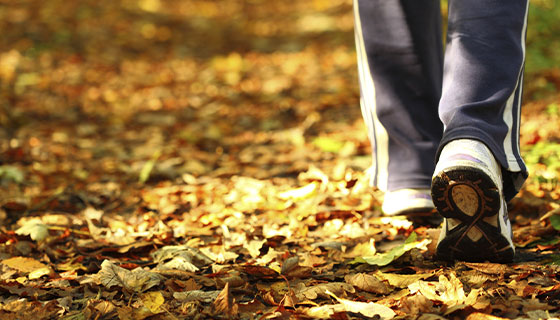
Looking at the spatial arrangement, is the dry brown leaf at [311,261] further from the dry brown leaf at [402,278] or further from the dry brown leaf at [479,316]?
the dry brown leaf at [479,316]

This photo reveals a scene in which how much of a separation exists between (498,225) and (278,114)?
3096 millimetres

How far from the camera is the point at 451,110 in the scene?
1787 mm

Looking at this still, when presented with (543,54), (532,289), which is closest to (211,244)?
(532,289)

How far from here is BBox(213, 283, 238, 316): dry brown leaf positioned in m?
1.51

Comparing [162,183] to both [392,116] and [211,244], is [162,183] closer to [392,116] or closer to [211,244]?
[211,244]

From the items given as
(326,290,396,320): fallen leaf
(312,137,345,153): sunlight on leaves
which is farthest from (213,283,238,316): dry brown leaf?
(312,137,345,153): sunlight on leaves

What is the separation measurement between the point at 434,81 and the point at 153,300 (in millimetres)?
1244

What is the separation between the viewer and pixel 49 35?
7.18m

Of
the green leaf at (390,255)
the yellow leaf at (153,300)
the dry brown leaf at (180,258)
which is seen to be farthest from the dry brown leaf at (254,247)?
the yellow leaf at (153,300)

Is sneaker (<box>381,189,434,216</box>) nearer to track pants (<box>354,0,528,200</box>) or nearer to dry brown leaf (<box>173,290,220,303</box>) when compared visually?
track pants (<box>354,0,528,200</box>)

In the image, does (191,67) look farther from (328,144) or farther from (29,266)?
(29,266)

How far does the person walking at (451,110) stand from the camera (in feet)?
5.47

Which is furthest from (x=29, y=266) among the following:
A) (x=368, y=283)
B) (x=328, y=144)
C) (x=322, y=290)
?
(x=328, y=144)

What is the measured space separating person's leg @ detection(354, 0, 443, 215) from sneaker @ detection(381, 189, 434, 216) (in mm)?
15
